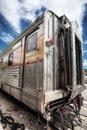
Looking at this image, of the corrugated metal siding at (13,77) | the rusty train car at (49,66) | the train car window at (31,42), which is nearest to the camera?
the rusty train car at (49,66)

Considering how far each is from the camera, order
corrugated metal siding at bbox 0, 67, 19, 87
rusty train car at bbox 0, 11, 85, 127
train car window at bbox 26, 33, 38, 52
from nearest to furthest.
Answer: rusty train car at bbox 0, 11, 85, 127 < train car window at bbox 26, 33, 38, 52 < corrugated metal siding at bbox 0, 67, 19, 87

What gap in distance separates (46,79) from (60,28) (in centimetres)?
154

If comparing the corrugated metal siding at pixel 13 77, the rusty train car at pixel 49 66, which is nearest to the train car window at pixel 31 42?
the rusty train car at pixel 49 66

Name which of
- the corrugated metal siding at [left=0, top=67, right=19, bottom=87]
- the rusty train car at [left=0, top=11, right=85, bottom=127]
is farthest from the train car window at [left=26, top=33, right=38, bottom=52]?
the corrugated metal siding at [left=0, top=67, right=19, bottom=87]

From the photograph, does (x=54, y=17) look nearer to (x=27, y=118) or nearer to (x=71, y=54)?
(x=71, y=54)

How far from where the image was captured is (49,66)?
2.61 m

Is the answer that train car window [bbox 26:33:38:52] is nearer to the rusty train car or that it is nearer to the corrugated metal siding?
the rusty train car

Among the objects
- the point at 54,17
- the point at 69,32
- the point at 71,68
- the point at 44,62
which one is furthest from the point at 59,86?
the point at 54,17

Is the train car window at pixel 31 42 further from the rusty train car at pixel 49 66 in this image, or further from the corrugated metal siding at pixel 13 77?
the corrugated metal siding at pixel 13 77

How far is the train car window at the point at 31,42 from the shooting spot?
9.92ft

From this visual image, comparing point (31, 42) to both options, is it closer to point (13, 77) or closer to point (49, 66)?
point (49, 66)

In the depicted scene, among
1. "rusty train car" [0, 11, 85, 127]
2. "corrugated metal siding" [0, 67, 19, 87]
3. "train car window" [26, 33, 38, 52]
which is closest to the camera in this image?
"rusty train car" [0, 11, 85, 127]

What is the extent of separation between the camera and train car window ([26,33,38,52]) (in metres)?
3.02

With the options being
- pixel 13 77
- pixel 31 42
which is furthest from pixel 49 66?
pixel 13 77
